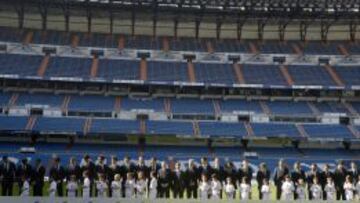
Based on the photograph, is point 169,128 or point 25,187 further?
point 169,128

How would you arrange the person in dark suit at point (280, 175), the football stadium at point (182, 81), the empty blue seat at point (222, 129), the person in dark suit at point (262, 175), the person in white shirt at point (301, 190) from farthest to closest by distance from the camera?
the empty blue seat at point (222, 129) < the football stadium at point (182, 81) < the person in dark suit at point (262, 175) < the person in dark suit at point (280, 175) < the person in white shirt at point (301, 190)

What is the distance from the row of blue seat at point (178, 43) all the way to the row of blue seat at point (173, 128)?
1001cm

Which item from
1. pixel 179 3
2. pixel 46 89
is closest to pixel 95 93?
pixel 46 89

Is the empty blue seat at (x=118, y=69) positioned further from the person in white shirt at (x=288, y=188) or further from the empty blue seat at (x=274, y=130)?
the person in white shirt at (x=288, y=188)

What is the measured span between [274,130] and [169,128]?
7.98 m

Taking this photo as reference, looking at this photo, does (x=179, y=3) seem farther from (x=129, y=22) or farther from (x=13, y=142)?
(x=13, y=142)

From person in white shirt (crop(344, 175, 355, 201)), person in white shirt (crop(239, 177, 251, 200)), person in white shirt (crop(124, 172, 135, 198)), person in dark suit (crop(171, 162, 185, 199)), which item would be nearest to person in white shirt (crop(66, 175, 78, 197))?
person in white shirt (crop(124, 172, 135, 198))

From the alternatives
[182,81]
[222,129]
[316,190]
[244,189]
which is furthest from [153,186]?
[182,81]

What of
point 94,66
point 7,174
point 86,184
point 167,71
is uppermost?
point 94,66

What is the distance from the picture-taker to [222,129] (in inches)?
1428

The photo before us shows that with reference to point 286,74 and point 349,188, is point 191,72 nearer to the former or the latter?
point 286,74

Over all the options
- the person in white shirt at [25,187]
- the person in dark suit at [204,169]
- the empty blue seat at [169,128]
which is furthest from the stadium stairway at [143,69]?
the person in white shirt at [25,187]

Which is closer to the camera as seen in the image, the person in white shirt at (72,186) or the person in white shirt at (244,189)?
the person in white shirt at (72,186)

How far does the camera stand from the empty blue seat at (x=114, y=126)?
34.8 m
